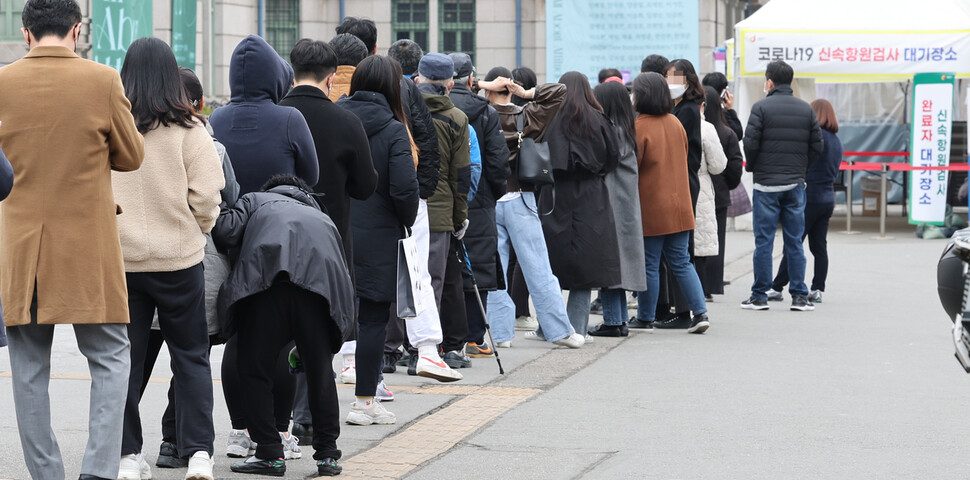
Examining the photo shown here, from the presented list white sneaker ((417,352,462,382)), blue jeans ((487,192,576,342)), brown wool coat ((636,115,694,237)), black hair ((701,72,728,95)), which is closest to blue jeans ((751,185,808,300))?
black hair ((701,72,728,95))

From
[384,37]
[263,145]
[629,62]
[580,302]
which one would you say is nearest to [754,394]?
[580,302]

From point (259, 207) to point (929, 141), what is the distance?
47.4ft

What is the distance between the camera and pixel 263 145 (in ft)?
18.8

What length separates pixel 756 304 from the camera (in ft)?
38.6

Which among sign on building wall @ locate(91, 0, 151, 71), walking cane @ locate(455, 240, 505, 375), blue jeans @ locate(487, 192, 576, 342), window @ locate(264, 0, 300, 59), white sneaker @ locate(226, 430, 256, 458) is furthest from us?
window @ locate(264, 0, 300, 59)

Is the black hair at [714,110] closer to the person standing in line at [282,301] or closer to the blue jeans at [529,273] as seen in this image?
the blue jeans at [529,273]

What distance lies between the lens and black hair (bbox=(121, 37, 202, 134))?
5078mm

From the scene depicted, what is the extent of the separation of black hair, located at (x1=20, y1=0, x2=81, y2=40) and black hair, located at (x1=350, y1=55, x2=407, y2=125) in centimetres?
216

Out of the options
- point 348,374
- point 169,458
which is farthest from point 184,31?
point 169,458

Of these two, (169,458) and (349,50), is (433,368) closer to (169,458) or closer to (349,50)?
(349,50)

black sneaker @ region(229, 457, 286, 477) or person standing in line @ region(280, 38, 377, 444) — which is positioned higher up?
person standing in line @ region(280, 38, 377, 444)

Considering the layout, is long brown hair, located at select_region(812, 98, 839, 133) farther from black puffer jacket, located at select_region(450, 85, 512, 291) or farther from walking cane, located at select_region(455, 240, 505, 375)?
walking cane, located at select_region(455, 240, 505, 375)

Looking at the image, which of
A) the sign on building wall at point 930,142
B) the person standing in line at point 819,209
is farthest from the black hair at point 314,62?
the sign on building wall at point 930,142

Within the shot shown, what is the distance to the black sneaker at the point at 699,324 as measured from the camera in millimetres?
10070
